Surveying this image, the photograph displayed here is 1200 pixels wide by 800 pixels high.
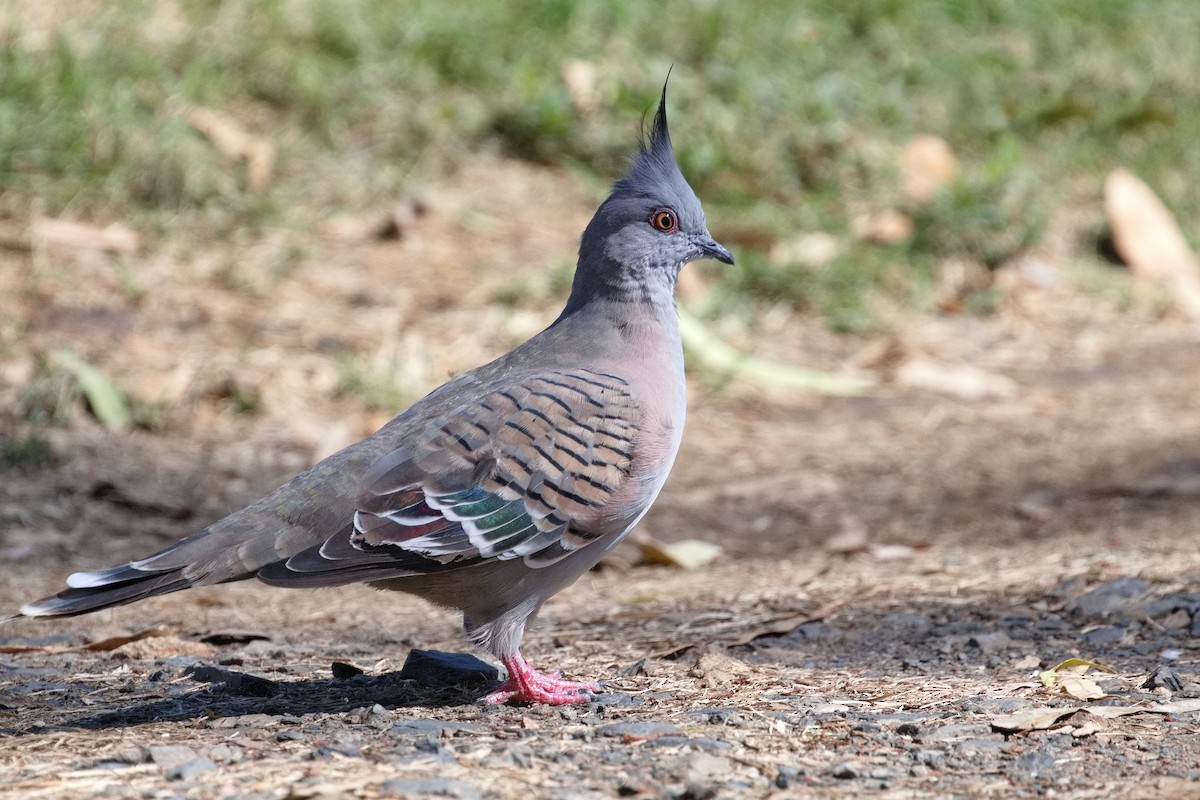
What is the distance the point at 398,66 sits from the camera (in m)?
9.19

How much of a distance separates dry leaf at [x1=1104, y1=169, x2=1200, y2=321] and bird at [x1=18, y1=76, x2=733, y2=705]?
→ 6092 millimetres

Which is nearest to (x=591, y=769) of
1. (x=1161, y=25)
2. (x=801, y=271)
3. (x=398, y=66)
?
(x=801, y=271)

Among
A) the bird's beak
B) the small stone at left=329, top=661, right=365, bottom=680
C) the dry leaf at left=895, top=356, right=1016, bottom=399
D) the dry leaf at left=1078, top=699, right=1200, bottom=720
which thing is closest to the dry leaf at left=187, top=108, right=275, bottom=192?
the dry leaf at left=895, top=356, right=1016, bottom=399

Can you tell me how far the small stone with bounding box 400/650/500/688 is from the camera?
3.87 meters

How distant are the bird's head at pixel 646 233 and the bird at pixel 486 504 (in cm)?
24

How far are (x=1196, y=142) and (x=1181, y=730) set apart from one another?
7.95 metres

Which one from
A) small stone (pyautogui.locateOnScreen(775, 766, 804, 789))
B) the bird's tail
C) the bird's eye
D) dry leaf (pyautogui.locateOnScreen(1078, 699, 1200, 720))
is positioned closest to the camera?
small stone (pyautogui.locateOnScreen(775, 766, 804, 789))

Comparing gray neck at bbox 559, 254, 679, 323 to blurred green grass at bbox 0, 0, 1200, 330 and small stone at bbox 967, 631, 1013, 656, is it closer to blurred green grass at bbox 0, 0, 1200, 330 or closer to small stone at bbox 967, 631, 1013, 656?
small stone at bbox 967, 631, 1013, 656

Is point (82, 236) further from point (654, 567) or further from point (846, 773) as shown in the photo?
point (846, 773)

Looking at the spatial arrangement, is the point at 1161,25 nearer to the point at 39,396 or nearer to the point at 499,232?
the point at 499,232

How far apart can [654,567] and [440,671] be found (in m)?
1.96

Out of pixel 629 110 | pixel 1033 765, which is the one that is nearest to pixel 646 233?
pixel 1033 765

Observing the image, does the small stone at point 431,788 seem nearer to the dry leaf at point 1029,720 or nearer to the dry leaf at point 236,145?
the dry leaf at point 1029,720

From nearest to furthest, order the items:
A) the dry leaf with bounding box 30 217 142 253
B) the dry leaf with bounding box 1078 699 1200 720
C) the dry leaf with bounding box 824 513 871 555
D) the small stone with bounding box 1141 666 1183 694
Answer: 1. the dry leaf with bounding box 1078 699 1200 720
2. the small stone with bounding box 1141 666 1183 694
3. the dry leaf with bounding box 824 513 871 555
4. the dry leaf with bounding box 30 217 142 253
